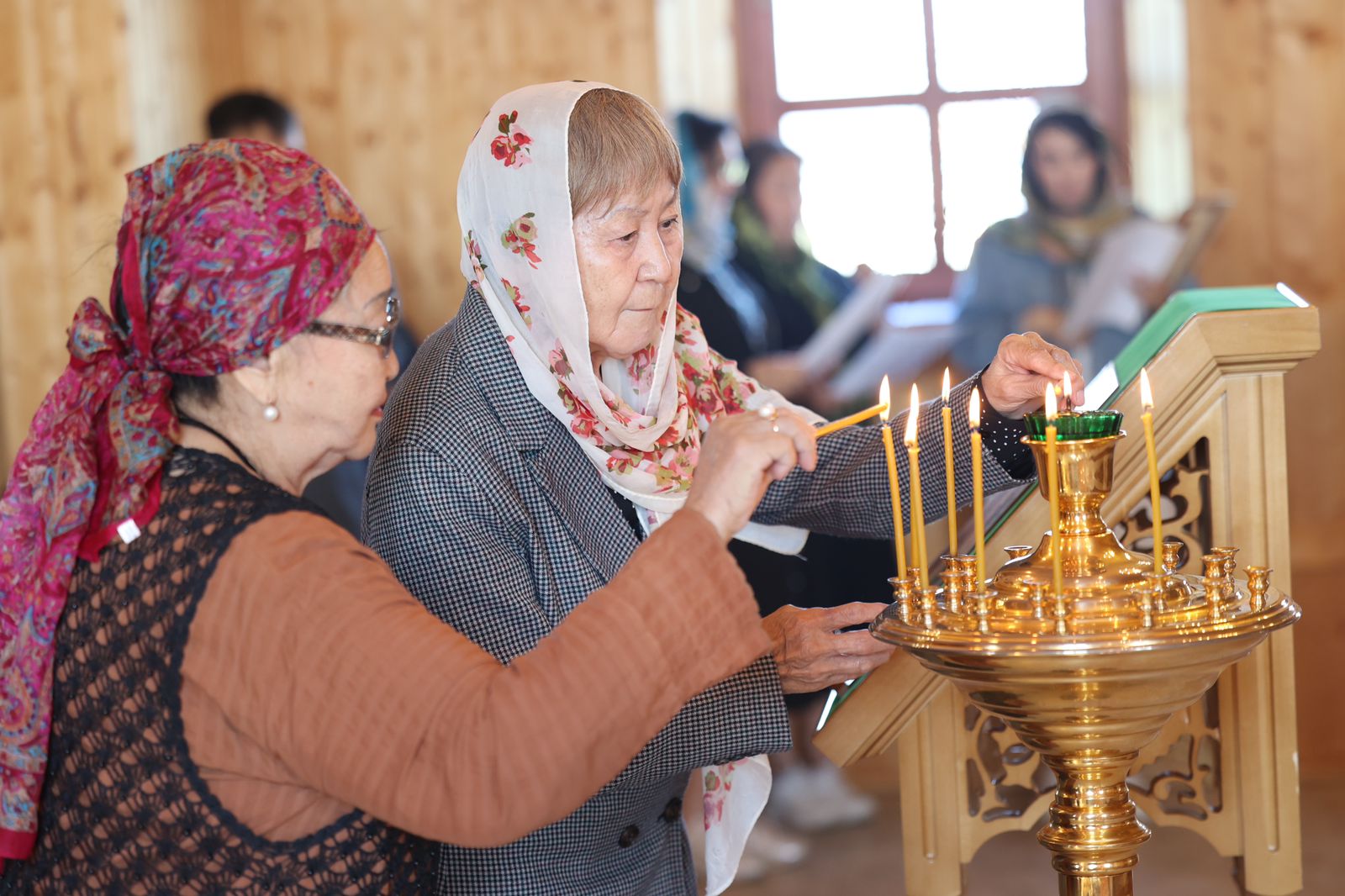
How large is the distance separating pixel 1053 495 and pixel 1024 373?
1.51ft

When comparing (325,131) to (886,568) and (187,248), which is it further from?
(187,248)

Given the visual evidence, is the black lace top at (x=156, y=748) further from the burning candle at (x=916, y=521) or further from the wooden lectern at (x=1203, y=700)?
the wooden lectern at (x=1203, y=700)

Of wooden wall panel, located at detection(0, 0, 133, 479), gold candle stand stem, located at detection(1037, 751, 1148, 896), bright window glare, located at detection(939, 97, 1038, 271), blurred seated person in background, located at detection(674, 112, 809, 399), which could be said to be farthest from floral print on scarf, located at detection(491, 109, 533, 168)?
bright window glare, located at detection(939, 97, 1038, 271)

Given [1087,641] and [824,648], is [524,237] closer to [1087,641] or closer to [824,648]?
[824,648]

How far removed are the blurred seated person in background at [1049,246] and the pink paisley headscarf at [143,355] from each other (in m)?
3.55

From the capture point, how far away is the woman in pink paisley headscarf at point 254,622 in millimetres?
1172

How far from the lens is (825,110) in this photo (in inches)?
212

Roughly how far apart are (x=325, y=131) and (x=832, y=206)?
181cm

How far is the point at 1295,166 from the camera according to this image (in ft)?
16.1

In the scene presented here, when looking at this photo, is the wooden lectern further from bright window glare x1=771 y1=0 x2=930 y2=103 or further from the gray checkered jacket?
bright window glare x1=771 y1=0 x2=930 y2=103

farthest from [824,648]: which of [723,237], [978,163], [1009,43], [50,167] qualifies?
[1009,43]

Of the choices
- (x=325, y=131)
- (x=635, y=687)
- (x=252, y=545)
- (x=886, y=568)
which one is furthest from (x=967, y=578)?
(x=325, y=131)

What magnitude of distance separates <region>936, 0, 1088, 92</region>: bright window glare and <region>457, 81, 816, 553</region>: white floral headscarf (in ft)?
12.2

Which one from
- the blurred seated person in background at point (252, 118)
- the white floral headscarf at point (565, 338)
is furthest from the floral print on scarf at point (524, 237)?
the blurred seated person in background at point (252, 118)
